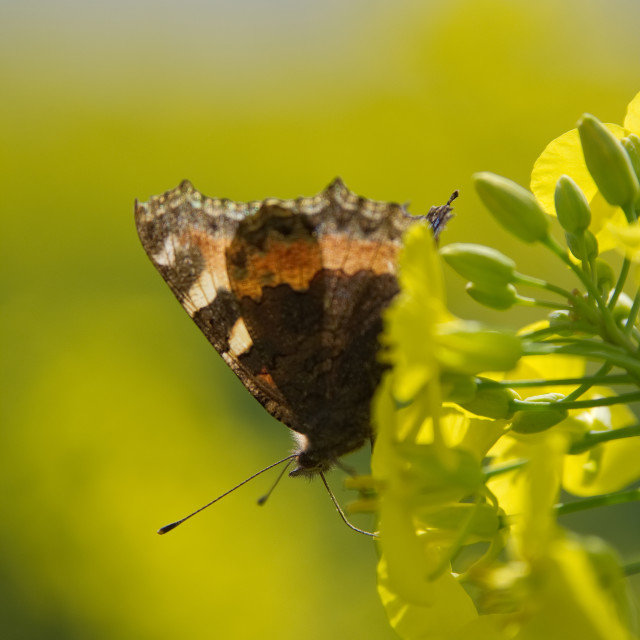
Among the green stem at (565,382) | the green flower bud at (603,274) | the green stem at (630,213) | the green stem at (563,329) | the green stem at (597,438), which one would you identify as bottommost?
the green stem at (597,438)

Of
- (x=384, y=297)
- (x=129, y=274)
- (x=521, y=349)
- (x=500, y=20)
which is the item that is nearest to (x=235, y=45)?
(x=500, y=20)

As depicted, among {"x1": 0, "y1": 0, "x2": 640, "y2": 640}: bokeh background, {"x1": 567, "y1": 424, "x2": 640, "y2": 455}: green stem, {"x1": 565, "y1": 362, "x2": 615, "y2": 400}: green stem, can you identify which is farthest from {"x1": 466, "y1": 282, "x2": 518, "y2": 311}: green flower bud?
{"x1": 0, "y1": 0, "x2": 640, "y2": 640}: bokeh background

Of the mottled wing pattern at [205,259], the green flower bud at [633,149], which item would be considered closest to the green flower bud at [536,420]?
the green flower bud at [633,149]

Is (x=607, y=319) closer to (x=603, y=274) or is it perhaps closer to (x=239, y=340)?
(x=603, y=274)

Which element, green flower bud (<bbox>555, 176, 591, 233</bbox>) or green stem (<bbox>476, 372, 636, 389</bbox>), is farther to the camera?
green flower bud (<bbox>555, 176, 591, 233</bbox>)

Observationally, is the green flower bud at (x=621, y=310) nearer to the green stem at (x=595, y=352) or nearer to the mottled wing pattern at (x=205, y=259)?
the green stem at (x=595, y=352)

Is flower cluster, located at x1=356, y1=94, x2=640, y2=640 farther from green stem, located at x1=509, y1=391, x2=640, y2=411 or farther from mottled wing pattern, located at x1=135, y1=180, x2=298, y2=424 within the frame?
mottled wing pattern, located at x1=135, y1=180, x2=298, y2=424

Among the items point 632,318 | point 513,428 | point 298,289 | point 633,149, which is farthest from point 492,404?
point 298,289
